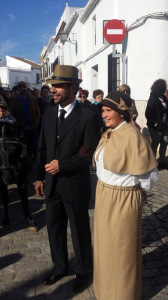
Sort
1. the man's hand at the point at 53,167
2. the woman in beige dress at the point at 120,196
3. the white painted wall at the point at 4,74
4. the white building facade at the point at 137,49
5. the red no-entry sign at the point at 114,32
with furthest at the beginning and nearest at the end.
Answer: the white painted wall at the point at 4,74, the white building facade at the point at 137,49, the red no-entry sign at the point at 114,32, the man's hand at the point at 53,167, the woman in beige dress at the point at 120,196

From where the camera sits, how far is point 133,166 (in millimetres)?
2195

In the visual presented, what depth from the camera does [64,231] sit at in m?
2.96

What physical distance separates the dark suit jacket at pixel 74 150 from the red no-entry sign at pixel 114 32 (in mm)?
6041

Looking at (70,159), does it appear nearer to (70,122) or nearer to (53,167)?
(53,167)

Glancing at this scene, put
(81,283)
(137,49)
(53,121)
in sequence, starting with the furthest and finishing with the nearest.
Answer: (137,49), (81,283), (53,121)

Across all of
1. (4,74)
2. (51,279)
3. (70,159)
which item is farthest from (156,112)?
(4,74)

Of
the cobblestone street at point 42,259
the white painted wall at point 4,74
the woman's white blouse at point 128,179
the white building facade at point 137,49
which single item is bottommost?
the cobblestone street at point 42,259

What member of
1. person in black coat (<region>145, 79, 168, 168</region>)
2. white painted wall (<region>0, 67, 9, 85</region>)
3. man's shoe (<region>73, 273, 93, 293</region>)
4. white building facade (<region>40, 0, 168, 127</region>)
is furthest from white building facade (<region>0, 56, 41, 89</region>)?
man's shoe (<region>73, 273, 93, 293</region>)

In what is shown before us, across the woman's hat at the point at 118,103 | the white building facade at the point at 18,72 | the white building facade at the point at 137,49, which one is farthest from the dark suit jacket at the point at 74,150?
the white building facade at the point at 18,72

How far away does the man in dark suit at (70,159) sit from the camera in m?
2.61

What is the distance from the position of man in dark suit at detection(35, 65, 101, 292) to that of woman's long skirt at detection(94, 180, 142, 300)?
0.29 m

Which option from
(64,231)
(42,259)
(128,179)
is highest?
(128,179)

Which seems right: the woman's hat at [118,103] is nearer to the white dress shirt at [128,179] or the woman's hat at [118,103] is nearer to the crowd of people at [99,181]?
the crowd of people at [99,181]

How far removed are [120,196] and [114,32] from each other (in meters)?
7.18
